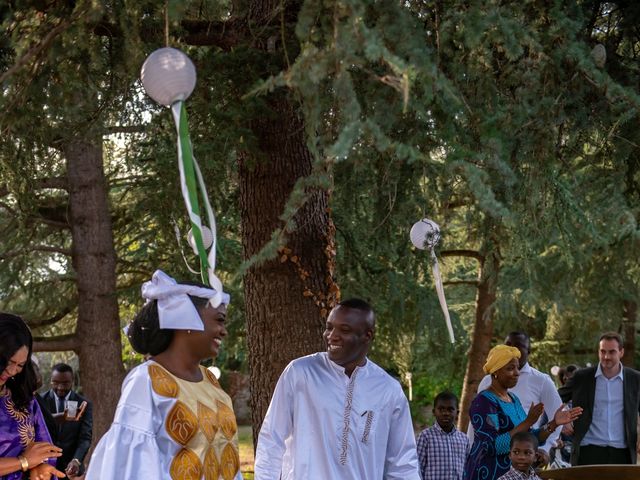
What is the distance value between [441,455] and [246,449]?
51.6ft

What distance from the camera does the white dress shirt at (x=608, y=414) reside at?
8.74 metres

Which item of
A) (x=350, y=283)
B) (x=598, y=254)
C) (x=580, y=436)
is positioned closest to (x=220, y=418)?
(x=580, y=436)

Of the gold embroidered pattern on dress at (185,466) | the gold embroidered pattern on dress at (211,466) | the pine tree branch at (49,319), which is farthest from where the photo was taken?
the pine tree branch at (49,319)

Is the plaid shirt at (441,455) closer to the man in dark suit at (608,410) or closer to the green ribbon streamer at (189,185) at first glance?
the man in dark suit at (608,410)

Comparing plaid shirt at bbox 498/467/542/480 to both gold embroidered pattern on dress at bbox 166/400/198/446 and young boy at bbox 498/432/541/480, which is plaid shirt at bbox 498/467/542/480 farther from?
gold embroidered pattern on dress at bbox 166/400/198/446

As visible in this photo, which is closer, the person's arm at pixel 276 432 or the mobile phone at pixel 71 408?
the person's arm at pixel 276 432

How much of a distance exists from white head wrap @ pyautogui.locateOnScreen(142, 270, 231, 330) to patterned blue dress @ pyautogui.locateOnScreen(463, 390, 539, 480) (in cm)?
300

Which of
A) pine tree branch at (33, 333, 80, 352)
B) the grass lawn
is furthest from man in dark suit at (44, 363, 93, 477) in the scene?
the grass lawn

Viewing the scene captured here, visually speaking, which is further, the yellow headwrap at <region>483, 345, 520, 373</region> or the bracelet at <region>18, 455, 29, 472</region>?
the yellow headwrap at <region>483, 345, 520, 373</region>

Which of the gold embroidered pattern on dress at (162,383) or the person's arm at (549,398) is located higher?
the gold embroidered pattern on dress at (162,383)

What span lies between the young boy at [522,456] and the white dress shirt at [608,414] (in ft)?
7.29

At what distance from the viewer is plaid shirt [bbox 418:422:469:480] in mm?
8094

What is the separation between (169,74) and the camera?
4699mm

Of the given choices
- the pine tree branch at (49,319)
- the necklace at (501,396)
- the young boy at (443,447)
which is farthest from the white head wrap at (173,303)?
the pine tree branch at (49,319)
